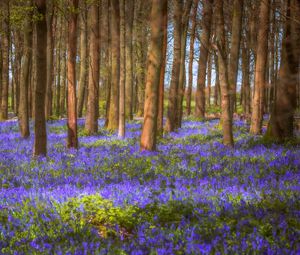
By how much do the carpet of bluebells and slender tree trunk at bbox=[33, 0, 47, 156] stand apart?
72 cm

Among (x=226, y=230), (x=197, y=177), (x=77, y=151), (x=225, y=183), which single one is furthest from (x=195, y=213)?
(x=77, y=151)

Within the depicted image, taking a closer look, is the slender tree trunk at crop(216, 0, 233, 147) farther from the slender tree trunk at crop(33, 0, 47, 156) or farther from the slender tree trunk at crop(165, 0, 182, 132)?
the slender tree trunk at crop(33, 0, 47, 156)

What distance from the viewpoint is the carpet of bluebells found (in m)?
4.62

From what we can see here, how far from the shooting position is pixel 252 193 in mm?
6680

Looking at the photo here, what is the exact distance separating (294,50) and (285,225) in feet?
29.8

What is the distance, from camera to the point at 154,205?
5953mm

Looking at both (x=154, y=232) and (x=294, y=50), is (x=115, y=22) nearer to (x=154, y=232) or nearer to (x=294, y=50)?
(x=294, y=50)

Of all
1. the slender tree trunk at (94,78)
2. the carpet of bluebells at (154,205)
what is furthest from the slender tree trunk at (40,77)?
the slender tree trunk at (94,78)

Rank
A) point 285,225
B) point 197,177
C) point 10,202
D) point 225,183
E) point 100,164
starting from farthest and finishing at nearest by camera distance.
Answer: point 100,164 → point 197,177 → point 225,183 → point 10,202 → point 285,225

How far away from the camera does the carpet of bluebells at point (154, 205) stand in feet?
15.2

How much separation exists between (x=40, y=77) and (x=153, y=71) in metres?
3.18

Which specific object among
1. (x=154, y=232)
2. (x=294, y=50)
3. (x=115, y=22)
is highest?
(x=115, y=22)

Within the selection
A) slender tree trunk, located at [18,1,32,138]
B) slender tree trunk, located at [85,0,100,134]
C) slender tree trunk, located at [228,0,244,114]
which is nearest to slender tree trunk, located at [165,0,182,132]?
slender tree trunk, located at [228,0,244,114]

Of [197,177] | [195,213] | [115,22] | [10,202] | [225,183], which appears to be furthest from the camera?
[115,22]
